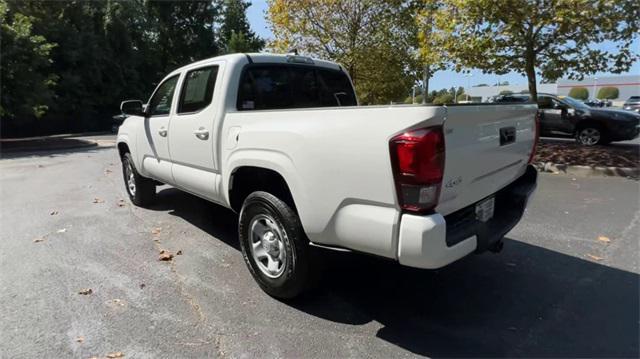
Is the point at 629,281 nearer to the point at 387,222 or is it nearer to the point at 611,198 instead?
the point at 387,222

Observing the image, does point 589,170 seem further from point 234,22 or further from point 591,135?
point 234,22

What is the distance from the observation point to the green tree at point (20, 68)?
1606 centimetres

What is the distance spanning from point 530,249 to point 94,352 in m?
4.08

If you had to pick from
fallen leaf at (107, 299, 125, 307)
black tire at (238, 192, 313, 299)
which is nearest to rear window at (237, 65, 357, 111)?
black tire at (238, 192, 313, 299)

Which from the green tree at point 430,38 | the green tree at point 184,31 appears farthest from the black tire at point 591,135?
the green tree at point 184,31

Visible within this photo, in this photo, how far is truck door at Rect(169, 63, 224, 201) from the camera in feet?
13.1

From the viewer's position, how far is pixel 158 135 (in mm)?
5102

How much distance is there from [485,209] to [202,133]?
2625mm

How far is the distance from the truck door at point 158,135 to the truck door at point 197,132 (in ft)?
0.72

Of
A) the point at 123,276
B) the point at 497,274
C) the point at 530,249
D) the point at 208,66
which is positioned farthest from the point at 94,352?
the point at 530,249

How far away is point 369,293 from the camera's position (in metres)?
3.57

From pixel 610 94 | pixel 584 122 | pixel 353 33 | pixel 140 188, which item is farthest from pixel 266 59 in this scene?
pixel 610 94

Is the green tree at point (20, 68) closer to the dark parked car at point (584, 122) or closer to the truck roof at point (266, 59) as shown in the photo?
the truck roof at point (266, 59)

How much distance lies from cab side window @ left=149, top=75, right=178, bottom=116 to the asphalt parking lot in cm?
145
